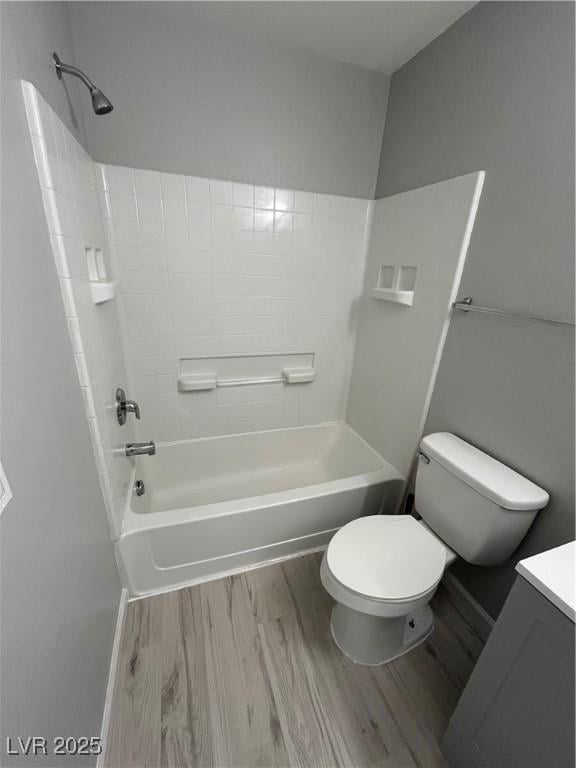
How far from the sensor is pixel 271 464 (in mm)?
2107

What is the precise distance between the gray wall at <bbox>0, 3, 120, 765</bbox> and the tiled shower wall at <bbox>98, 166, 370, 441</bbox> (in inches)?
22.0

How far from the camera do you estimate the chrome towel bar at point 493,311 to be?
0.96m

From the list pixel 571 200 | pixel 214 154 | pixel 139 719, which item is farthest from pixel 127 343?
pixel 571 200

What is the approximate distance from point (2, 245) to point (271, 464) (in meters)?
1.78

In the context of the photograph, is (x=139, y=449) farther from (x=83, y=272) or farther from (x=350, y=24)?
(x=350, y=24)

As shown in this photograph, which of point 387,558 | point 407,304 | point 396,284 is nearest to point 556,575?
point 387,558

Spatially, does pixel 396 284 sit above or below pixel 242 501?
above

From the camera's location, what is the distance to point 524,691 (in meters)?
0.70

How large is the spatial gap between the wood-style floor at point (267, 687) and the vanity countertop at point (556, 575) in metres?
0.80

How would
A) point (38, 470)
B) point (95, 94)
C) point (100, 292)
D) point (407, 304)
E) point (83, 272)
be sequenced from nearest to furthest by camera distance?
point (38, 470)
point (95, 94)
point (83, 272)
point (100, 292)
point (407, 304)

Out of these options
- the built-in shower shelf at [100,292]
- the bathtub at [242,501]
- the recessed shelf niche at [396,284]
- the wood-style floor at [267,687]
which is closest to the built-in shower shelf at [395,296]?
the recessed shelf niche at [396,284]

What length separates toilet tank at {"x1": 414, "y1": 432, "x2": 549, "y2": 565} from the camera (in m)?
1.02

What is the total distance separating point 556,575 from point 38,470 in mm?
1099

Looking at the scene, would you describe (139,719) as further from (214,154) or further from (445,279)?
(214,154)
